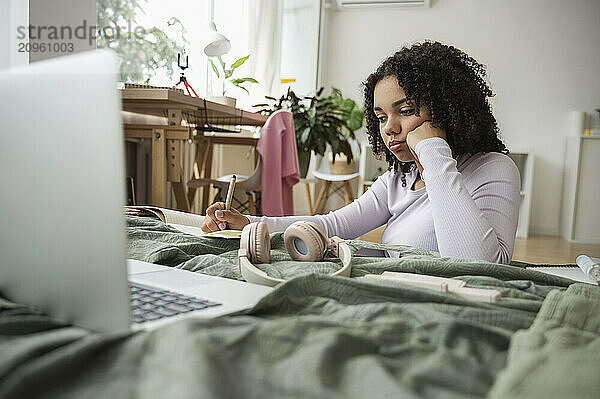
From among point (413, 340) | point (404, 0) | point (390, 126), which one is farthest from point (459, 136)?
point (404, 0)

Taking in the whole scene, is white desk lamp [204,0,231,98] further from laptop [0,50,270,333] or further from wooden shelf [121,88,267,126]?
laptop [0,50,270,333]

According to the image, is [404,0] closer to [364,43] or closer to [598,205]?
[364,43]

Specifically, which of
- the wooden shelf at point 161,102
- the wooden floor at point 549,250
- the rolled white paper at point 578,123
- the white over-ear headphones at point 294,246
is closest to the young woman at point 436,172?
the white over-ear headphones at point 294,246

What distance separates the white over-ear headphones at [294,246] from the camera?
72 cm

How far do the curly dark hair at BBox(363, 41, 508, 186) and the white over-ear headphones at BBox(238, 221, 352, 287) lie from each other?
57 cm

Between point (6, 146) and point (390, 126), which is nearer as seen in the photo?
point (6, 146)

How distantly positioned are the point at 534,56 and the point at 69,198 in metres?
5.81

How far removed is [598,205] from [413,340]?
517 cm

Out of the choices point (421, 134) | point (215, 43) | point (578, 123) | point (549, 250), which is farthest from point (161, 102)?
point (578, 123)

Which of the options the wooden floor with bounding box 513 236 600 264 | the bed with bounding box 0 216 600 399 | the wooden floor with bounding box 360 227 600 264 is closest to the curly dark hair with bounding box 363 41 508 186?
the bed with bounding box 0 216 600 399

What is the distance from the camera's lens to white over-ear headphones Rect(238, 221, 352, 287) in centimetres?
72

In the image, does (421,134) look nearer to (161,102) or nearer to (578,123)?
(161,102)

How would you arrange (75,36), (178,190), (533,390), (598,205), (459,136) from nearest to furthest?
(533,390) → (459,136) → (75,36) → (178,190) → (598,205)

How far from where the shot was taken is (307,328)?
0.44 meters
